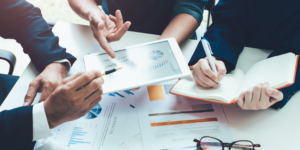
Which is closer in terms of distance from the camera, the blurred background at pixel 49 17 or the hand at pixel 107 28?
the hand at pixel 107 28

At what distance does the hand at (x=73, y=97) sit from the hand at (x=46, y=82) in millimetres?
130

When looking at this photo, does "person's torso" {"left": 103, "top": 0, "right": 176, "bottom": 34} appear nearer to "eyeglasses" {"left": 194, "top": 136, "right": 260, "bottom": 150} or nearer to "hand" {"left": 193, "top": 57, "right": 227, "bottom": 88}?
"hand" {"left": 193, "top": 57, "right": 227, "bottom": 88}

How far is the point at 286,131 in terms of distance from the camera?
0.62 meters

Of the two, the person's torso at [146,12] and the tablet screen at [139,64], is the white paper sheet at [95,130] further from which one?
the person's torso at [146,12]

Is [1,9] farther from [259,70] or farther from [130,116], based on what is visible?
[259,70]

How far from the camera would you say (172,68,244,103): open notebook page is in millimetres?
648

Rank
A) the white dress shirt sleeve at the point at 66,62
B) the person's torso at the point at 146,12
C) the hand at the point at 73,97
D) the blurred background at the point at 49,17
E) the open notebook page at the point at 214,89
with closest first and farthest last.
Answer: the hand at the point at 73,97
the open notebook page at the point at 214,89
the white dress shirt sleeve at the point at 66,62
the person's torso at the point at 146,12
the blurred background at the point at 49,17

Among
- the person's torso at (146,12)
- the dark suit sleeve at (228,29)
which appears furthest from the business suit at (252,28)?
the person's torso at (146,12)

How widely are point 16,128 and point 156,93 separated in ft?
1.44

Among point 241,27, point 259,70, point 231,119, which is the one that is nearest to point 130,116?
point 231,119

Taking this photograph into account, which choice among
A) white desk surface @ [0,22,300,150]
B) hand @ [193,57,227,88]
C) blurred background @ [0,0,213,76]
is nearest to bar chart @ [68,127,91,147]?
white desk surface @ [0,22,300,150]

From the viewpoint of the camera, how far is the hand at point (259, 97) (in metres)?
0.58

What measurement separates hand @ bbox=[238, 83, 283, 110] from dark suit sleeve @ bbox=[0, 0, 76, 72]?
0.63 meters

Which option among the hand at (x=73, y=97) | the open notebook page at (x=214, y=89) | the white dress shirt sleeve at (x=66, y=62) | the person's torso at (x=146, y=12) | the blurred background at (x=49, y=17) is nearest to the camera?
the hand at (x=73, y=97)
